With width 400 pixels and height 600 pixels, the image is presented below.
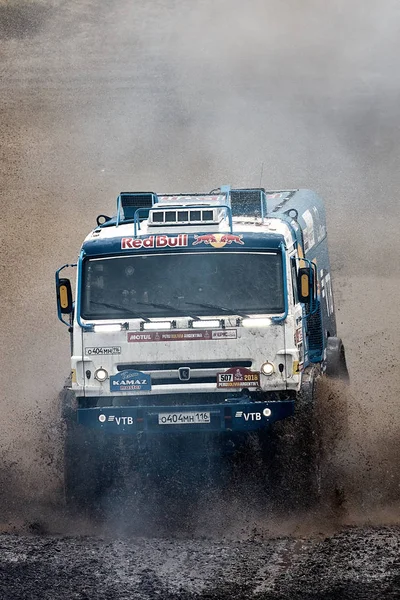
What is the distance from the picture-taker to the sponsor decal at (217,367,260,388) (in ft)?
39.1

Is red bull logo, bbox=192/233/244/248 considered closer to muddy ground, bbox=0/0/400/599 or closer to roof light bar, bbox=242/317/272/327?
roof light bar, bbox=242/317/272/327

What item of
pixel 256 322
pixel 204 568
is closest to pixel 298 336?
pixel 256 322

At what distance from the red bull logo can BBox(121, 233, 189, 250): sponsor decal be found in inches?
5.1

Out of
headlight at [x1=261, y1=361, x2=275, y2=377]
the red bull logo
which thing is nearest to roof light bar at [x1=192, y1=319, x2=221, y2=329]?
headlight at [x1=261, y1=361, x2=275, y2=377]

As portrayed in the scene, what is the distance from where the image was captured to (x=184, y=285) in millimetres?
12008

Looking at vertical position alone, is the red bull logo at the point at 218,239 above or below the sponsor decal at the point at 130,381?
above

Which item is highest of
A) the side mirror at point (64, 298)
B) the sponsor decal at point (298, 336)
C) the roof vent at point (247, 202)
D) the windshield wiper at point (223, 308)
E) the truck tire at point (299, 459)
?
the roof vent at point (247, 202)

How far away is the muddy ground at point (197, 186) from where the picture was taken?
1016 centimetres

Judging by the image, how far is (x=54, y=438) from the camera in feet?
43.3

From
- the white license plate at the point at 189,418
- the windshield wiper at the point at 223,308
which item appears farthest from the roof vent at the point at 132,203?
the white license plate at the point at 189,418

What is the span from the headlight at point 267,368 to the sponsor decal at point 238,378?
0.23 feet

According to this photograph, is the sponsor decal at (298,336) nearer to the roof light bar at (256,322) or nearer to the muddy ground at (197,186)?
the roof light bar at (256,322)

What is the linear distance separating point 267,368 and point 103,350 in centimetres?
163

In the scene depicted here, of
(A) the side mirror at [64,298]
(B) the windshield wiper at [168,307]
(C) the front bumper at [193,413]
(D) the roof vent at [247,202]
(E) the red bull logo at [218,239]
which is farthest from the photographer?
(D) the roof vent at [247,202]
